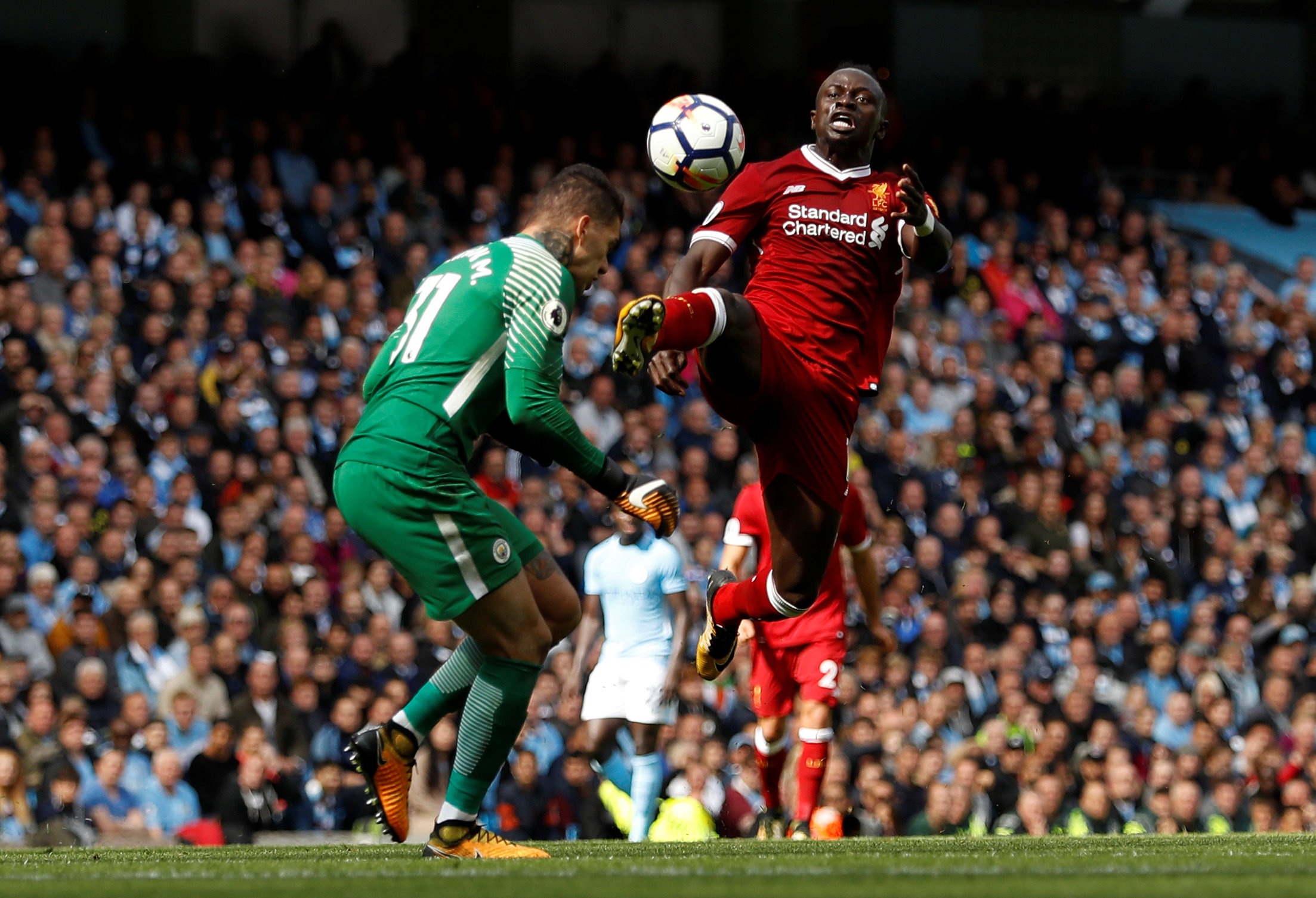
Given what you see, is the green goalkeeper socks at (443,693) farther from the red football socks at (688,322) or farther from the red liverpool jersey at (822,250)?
the red liverpool jersey at (822,250)

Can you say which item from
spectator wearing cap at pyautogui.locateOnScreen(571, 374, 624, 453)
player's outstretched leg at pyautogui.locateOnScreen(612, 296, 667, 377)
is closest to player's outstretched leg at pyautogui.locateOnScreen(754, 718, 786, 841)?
player's outstretched leg at pyautogui.locateOnScreen(612, 296, 667, 377)

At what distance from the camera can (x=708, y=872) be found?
5.32 meters

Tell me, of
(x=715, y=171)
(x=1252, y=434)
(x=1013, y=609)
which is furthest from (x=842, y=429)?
(x=1252, y=434)

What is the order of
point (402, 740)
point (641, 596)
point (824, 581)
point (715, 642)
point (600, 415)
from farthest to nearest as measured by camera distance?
point (600, 415) < point (641, 596) < point (824, 581) < point (715, 642) < point (402, 740)

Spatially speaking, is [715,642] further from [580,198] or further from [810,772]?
[580,198]

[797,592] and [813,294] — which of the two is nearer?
[813,294]

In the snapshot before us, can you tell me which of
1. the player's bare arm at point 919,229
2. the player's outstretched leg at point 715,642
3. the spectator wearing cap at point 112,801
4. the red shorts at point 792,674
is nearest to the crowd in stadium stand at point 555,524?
the spectator wearing cap at point 112,801

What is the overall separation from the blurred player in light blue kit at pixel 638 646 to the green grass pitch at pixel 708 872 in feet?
11.0

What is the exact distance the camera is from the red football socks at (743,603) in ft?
25.4

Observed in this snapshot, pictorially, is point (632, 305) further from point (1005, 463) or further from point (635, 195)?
point (635, 195)

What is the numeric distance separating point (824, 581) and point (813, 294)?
2.44 meters

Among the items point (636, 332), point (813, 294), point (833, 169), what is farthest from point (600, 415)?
point (636, 332)

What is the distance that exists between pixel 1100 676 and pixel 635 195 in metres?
6.71

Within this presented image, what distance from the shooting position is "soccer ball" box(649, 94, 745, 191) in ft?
25.6
